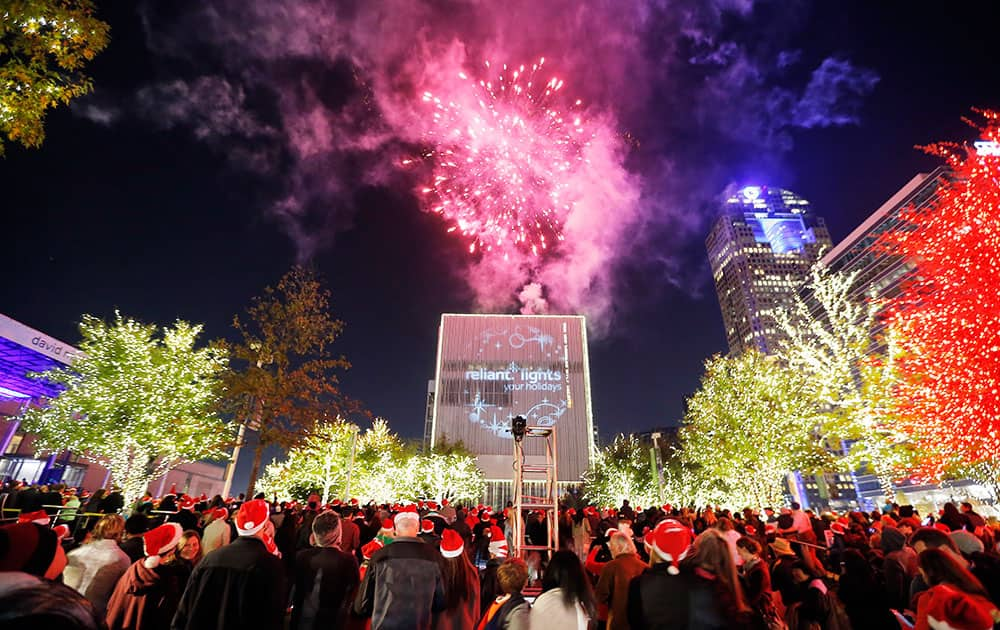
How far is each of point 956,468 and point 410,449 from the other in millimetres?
49666

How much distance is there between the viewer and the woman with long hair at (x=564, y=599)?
3775 mm

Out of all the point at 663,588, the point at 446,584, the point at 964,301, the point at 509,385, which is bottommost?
the point at 446,584

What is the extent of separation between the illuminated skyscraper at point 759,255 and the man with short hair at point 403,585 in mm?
148674

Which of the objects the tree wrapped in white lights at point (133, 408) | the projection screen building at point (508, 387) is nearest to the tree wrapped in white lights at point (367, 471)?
the tree wrapped in white lights at point (133, 408)

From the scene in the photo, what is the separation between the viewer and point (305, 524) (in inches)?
417

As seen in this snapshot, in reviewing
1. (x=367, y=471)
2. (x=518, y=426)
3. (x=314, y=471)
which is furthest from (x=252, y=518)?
(x=367, y=471)

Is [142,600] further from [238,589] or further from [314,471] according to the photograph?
[314,471]

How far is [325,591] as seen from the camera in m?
5.09

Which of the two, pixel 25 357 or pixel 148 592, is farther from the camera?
pixel 25 357

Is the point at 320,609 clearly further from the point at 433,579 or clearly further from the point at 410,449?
the point at 410,449

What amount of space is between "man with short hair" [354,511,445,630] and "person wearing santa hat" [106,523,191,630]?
2206 millimetres

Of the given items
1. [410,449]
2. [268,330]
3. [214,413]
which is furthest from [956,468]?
[410,449]

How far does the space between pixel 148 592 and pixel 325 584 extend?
1.81 metres

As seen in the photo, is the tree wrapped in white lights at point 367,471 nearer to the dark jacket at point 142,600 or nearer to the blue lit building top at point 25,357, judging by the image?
the dark jacket at point 142,600
